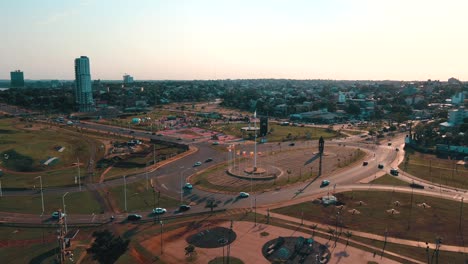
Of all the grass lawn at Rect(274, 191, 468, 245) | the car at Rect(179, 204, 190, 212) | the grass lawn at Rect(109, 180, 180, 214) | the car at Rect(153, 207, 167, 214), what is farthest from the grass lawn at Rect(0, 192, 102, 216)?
the grass lawn at Rect(274, 191, 468, 245)

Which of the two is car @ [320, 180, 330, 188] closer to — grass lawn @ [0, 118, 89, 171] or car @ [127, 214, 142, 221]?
car @ [127, 214, 142, 221]

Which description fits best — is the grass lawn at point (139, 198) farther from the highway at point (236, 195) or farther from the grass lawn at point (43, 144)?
the grass lawn at point (43, 144)

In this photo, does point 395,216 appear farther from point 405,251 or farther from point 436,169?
point 436,169

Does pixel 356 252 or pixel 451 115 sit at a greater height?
pixel 451 115

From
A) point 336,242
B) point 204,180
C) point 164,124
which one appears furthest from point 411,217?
point 164,124

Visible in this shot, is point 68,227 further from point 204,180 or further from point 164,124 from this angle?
point 164,124

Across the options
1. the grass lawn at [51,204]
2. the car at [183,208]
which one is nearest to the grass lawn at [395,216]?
the car at [183,208]
